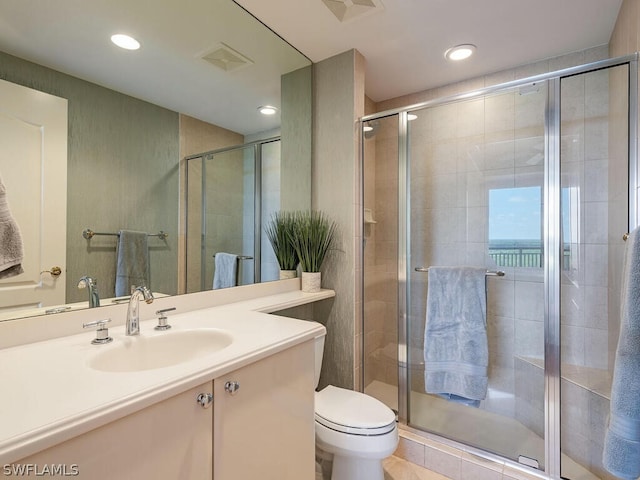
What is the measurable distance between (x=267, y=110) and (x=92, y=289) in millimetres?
1308

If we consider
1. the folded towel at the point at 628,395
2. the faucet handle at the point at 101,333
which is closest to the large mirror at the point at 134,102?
the faucet handle at the point at 101,333

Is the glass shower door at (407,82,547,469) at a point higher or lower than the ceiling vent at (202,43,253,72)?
lower

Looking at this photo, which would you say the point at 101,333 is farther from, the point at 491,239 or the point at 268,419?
the point at 491,239

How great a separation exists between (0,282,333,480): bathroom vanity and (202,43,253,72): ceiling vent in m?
1.26

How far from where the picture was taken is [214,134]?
5.30 feet

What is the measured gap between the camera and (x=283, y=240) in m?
1.94

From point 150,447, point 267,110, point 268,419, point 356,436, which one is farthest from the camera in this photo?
point 267,110

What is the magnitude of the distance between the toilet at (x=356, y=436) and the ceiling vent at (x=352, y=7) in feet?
6.28

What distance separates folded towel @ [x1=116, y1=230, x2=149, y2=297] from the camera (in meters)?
1.24

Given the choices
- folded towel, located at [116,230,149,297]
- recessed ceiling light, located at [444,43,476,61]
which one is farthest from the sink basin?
recessed ceiling light, located at [444,43,476,61]

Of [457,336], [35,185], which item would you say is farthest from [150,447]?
[457,336]

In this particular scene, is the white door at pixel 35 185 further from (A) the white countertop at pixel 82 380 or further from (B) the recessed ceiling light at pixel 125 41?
(B) the recessed ceiling light at pixel 125 41

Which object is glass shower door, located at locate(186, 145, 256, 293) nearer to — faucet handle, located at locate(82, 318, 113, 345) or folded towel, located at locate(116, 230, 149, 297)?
folded towel, located at locate(116, 230, 149, 297)

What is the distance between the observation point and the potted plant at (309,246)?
1.92 metres
